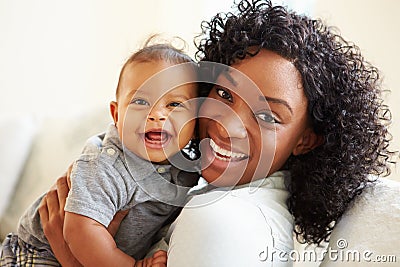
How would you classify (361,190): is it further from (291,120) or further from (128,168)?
(128,168)

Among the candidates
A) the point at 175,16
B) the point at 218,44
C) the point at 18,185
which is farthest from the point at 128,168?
the point at 175,16

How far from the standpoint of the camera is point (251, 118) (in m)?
1.21

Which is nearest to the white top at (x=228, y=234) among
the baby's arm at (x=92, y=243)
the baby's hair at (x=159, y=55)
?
the baby's arm at (x=92, y=243)

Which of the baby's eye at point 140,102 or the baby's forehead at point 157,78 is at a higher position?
the baby's forehead at point 157,78

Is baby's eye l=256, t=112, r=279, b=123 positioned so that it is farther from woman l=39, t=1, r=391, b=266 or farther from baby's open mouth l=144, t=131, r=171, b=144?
baby's open mouth l=144, t=131, r=171, b=144

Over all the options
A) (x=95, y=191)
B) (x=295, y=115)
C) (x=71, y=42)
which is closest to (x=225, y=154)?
(x=295, y=115)

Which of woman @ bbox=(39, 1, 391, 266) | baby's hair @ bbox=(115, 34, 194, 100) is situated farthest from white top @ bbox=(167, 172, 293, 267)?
baby's hair @ bbox=(115, 34, 194, 100)

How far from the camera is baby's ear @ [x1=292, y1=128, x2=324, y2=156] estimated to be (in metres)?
1.30

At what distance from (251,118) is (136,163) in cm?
25

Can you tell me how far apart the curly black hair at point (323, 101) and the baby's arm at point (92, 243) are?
391 mm

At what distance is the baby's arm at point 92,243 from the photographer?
1.15m

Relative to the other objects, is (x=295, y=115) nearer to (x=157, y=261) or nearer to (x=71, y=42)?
(x=157, y=261)

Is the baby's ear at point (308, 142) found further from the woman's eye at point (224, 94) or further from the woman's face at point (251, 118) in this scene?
the woman's eye at point (224, 94)

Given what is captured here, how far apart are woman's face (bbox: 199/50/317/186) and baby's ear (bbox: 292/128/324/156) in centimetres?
4
